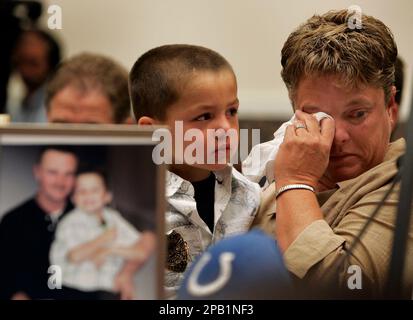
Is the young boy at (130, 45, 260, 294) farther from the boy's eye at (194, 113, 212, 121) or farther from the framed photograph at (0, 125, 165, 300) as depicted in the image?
the framed photograph at (0, 125, 165, 300)

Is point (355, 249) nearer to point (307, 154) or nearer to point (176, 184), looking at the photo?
point (307, 154)

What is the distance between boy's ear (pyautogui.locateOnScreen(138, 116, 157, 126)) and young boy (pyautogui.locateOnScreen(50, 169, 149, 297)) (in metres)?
0.24

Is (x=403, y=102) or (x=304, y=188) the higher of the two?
(x=403, y=102)

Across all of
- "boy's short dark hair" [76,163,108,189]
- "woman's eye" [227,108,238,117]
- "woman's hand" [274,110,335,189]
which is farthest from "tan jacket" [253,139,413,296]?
"boy's short dark hair" [76,163,108,189]

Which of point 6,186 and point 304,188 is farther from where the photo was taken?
point 304,188

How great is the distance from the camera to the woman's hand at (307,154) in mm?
1173

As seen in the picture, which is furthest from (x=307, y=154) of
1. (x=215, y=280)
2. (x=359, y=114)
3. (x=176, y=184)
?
(x=215, y=280)

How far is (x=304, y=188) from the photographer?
115 cm

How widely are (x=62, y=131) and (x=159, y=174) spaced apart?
5.4 inches

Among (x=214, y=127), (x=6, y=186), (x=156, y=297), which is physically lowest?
(x=156, y=297)
